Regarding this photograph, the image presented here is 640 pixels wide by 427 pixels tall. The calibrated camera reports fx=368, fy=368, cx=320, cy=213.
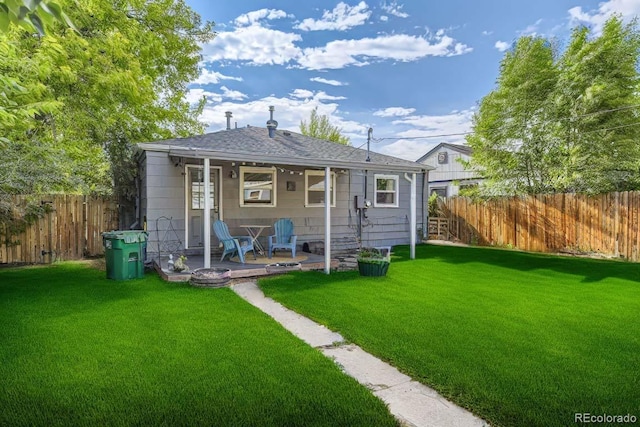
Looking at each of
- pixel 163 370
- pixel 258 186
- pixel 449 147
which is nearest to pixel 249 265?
pixel 258 186

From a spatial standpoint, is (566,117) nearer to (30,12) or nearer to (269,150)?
(269,150)

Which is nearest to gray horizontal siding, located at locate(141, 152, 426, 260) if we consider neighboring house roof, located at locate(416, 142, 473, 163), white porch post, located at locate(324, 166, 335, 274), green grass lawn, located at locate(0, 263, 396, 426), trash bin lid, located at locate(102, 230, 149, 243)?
trash bin lid, located at locate(102, 230, 149, 243)

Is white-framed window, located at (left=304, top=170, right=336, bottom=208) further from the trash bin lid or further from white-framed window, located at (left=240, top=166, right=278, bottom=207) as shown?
the trash bin lid

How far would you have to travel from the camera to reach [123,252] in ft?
21.6

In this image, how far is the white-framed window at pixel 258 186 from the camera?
9.16 metres

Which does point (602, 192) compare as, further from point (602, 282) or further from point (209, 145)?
point (209, 145)

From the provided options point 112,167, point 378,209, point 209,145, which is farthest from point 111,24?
point 378,209

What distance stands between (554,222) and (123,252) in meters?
11.1

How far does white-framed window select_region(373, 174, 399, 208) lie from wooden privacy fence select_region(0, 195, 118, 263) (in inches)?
292

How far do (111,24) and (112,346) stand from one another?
9.15m

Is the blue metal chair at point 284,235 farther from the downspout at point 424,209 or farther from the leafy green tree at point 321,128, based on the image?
the leafy green tree at point 321,128

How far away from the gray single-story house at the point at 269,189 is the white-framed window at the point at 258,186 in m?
0.02

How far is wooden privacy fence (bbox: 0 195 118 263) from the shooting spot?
27.5 feet

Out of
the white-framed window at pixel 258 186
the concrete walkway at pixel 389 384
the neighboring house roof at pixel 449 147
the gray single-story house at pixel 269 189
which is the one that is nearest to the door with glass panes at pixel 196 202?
the gray single-story house at pixel 269 189
